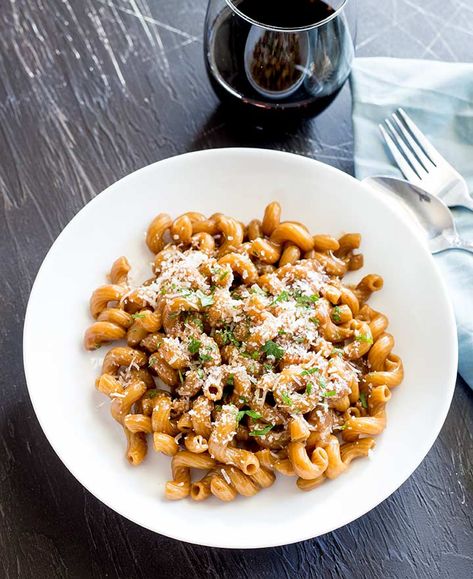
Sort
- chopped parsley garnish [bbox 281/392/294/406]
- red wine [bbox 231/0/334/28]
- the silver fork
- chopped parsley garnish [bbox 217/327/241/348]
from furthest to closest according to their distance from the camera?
the silver fork
red wine [bbox 231/0/334/28]
chopped parsley garnish [bbox 217/327/241/348]
chopped parsley garnish [bbox 281/392/294/406]

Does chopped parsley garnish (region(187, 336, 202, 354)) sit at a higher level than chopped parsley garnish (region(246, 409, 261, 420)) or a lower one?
higher

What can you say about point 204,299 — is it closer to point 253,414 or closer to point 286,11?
point 253,414

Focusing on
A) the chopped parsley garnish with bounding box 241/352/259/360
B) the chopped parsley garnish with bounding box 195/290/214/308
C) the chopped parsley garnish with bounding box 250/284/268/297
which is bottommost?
the chopped parsley garnish with bounding box 241/352/259/360

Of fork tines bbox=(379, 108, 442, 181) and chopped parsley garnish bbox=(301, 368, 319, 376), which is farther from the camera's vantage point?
fork tines bbox=(379, 108, 442, 181)

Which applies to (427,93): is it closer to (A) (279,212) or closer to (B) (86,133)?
(A) (279,212)

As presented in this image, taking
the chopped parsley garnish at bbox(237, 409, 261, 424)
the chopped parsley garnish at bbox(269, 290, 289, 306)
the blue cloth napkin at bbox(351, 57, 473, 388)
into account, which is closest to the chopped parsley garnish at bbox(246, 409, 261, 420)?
the chopped parsley garnish at bbox(237, 409, 261, 424)

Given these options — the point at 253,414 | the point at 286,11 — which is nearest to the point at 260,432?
the point at 253,414

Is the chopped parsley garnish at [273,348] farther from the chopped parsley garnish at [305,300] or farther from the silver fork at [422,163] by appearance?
the silver fork at [422,163]

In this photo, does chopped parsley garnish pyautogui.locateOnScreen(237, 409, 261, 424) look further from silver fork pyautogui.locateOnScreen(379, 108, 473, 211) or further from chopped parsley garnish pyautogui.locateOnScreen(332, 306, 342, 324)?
silver fork pyautogui.locateOnScreen(379, 108, 473, 211)
